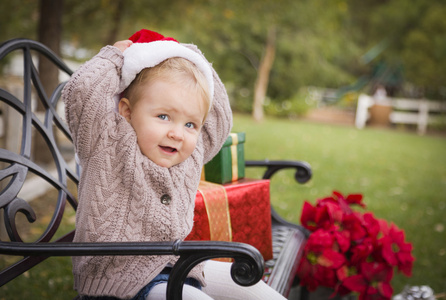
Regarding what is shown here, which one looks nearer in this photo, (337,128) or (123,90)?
(123,90)

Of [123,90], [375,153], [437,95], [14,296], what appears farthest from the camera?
[437,95]

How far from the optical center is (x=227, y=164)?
2051 millimetres

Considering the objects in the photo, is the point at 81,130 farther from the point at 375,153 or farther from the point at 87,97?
the point at 375,153

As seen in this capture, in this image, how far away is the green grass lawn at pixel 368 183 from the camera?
10.3ft

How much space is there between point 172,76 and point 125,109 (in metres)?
0.19

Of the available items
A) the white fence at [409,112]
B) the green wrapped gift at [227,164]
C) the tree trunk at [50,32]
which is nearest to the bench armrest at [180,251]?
the green wrapped gift at [227,164]

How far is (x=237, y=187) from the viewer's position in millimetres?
1986

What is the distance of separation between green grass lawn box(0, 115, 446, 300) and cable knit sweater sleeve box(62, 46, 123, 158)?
5.77 ft

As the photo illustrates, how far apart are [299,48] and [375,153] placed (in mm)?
7129

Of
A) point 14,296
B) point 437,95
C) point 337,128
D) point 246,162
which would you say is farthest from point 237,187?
point 437,95

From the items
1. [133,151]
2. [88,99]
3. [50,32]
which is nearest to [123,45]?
[88,99]

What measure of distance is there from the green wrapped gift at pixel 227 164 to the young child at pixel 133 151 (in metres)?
Result: 0.57

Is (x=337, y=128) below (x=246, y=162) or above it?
below

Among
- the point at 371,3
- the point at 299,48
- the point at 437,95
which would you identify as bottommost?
the point at 437,95
